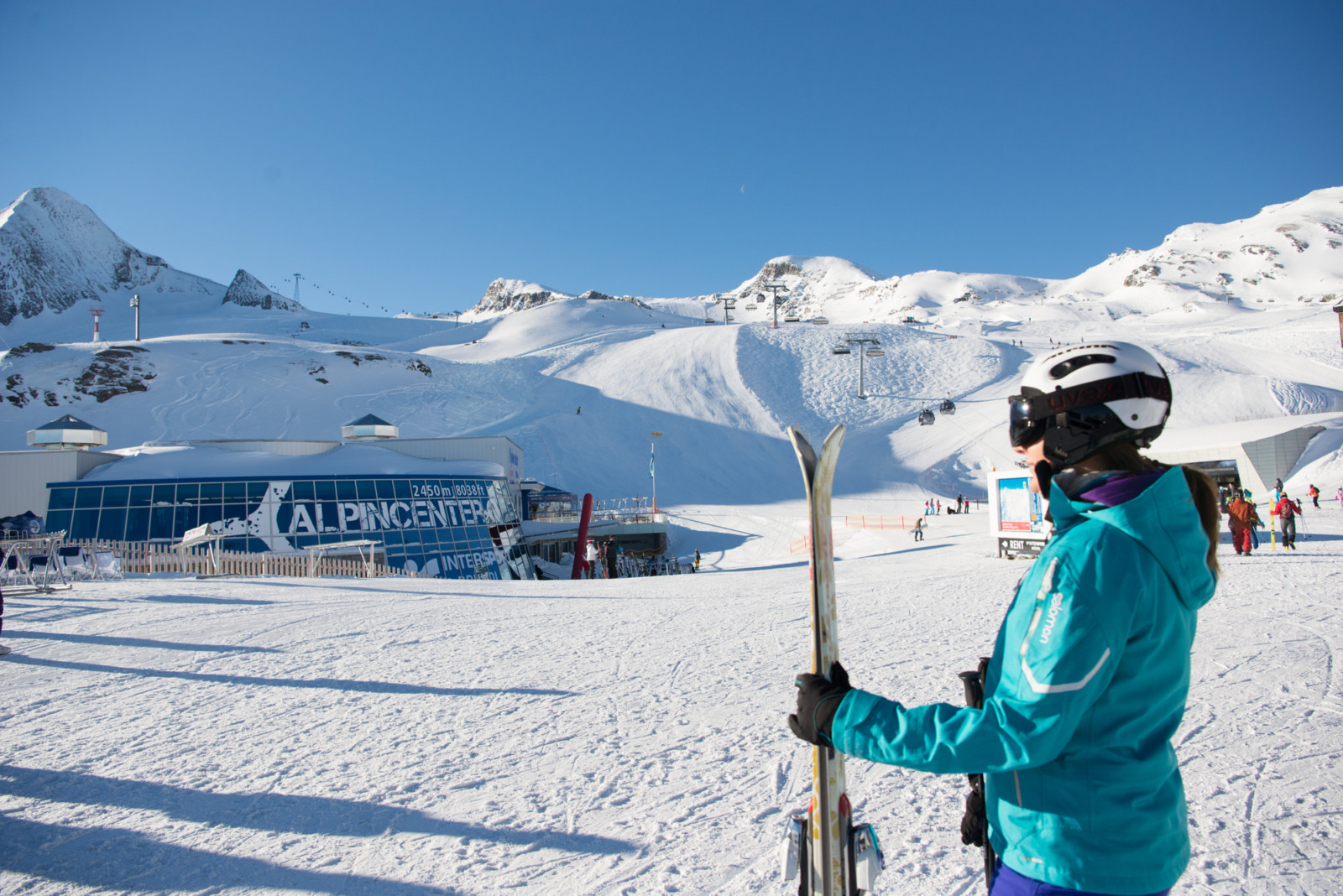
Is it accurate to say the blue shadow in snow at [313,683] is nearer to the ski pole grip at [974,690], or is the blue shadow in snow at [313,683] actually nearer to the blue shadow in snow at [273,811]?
the blue shadow in snow at [273,811]

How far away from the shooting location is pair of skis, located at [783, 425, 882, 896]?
6.82ft

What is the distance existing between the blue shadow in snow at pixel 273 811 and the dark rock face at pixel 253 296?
5909 inches

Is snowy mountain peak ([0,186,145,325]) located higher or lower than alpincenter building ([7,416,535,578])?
higher

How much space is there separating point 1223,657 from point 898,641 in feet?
9.30

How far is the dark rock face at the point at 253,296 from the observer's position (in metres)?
138

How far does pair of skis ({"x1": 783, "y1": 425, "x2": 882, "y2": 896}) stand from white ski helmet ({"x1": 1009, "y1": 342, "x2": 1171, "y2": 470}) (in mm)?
526

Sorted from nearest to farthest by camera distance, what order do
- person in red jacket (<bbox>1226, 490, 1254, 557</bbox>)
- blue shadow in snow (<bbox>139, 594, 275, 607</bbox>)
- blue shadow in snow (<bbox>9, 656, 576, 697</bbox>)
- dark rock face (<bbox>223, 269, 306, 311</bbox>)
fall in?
blue shadow in snow (<bbox>9, 656, 576, 697</bbox>) → blue shadow in snow (<bbox>139, 594, 275, 607</bbox>) → person in red jacket (<bbox>1226, 490, 1254, 557</bbox>) → dark rock face (<bbox>223, 269, 306, 311</bbox>)

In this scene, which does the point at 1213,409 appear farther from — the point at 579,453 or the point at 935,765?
the point at 935,765

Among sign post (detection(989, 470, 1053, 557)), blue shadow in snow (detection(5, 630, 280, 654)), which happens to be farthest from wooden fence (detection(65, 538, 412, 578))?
sign post (detection(989, 470, 1053, 557))

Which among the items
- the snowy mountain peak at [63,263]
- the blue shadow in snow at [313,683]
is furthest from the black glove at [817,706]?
the snowy mountain peak at [63,263]

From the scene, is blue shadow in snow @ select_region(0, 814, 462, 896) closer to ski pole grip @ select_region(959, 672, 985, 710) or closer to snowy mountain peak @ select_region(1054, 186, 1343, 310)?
ski pole grip @ select_region(959, 672, 985, 710)

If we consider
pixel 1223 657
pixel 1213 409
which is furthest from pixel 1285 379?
pixel 1223 657

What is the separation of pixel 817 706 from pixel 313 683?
237 inches

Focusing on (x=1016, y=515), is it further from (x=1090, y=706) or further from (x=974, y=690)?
(x=1090, y=706)
